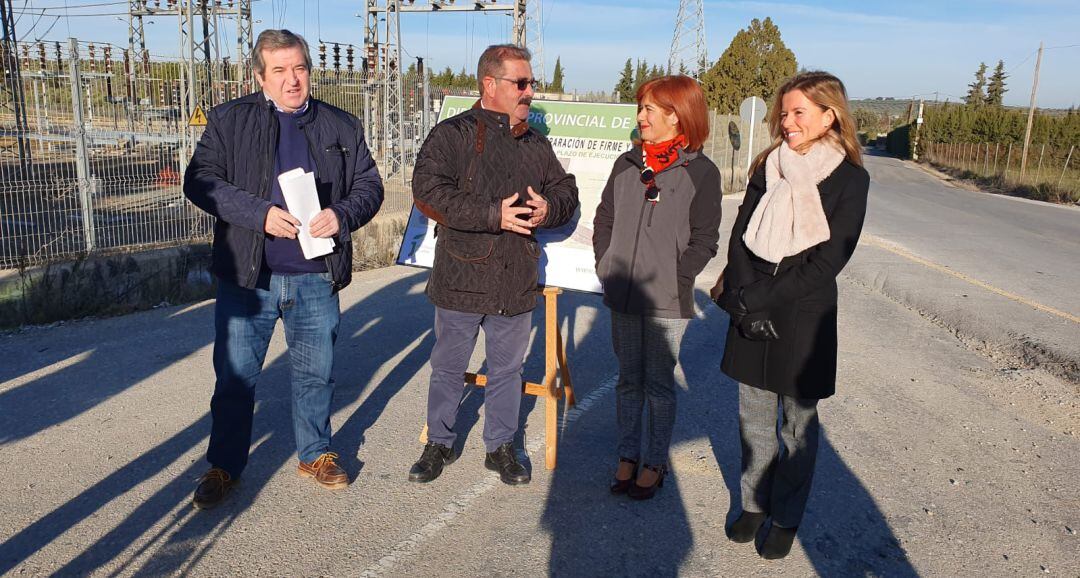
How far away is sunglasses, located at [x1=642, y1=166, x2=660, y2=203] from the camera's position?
11.9ft

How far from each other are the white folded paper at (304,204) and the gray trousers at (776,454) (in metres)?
1.94

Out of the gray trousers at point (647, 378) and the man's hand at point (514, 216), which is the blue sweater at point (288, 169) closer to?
the man's hand at point (514, 216)

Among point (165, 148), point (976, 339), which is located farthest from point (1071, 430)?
point (165, 148)

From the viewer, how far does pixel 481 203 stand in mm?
3623

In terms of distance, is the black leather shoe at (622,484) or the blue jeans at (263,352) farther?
the black leather shoe at (622,484)

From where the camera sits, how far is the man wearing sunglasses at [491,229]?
145 inches

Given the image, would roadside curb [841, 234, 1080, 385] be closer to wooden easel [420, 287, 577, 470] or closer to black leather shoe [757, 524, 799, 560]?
black leather shoe [757, 524, 799, 560]

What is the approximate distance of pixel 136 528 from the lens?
3.44 metres

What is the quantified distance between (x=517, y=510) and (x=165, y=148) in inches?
415

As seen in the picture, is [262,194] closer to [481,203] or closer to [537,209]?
[481,203]

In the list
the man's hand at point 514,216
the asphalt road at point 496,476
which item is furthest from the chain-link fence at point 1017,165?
the man's hand at point 514,216

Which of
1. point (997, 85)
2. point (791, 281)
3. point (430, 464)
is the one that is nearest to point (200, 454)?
point (430, 464)

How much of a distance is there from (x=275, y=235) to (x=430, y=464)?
1420 millimetres

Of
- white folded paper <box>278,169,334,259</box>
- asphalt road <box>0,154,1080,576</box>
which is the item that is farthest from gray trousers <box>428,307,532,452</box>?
white folded paper <box>278,169,334,259</box>
